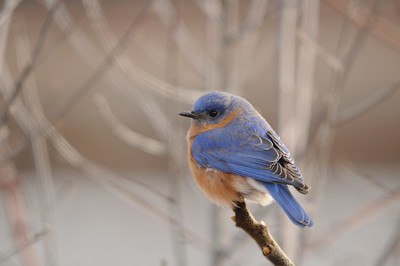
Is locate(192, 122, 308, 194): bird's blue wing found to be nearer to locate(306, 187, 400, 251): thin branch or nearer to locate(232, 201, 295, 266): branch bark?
locate(232, 201, 295, 266): branch bark

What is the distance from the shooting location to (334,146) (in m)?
11.1

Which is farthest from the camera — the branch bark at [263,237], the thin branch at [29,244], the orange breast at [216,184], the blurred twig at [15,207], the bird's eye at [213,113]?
the blurred twig at [15,207]

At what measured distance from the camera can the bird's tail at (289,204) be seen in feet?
9.54

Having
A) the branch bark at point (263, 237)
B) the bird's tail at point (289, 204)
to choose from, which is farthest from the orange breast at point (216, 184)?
the branch bark at point (263, 237)

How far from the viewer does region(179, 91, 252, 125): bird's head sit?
147 inches

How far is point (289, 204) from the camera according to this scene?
307 centimetres

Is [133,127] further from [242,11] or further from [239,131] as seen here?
[239,131]

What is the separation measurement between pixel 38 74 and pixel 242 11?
3.16m

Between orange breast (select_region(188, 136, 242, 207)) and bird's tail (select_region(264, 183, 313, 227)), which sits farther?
orange breast (select_region(188, 136, 242, 207))

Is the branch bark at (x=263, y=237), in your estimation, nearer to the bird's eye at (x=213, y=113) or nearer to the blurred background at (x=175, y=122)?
the blurred background at (x=175, y=122)

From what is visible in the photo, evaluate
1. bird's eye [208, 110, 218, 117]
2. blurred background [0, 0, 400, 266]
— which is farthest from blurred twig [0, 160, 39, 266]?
bird's eye [208, 110, 218, 117]

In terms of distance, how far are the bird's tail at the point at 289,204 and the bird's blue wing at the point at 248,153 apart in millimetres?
41

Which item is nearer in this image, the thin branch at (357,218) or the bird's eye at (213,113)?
the bird's eye at (213,113)

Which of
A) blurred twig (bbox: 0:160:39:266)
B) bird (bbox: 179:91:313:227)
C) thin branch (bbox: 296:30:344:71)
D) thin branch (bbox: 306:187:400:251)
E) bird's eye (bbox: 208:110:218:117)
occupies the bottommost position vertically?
thin branch (bbox: 306:187:400:251)
